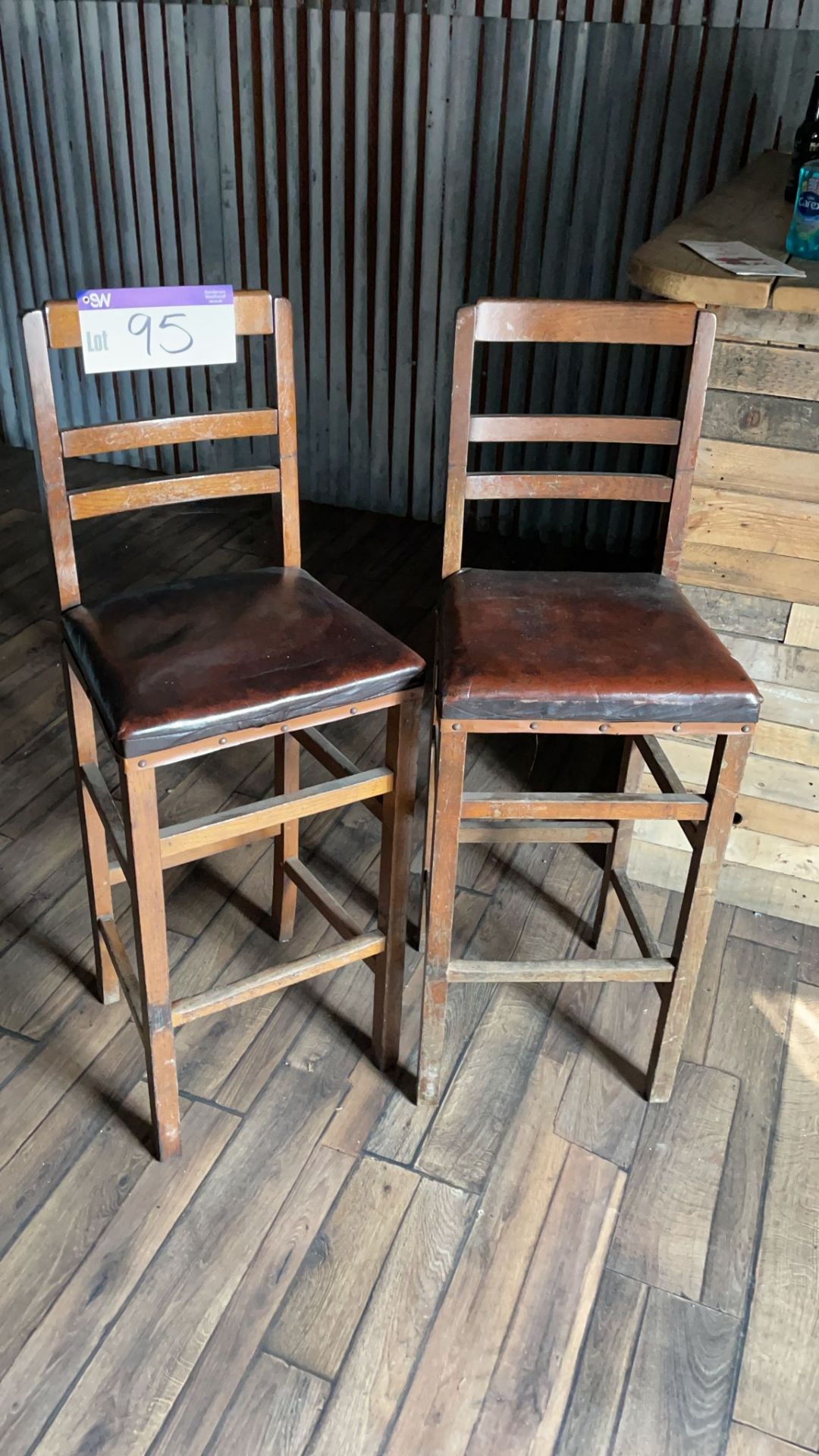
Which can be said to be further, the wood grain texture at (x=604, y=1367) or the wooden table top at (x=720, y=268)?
the wooden table top at (x=720, y=268)

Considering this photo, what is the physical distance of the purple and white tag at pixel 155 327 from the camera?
1435mm

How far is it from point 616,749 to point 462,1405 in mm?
1542

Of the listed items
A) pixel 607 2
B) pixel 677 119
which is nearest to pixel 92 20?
pixel 607 2

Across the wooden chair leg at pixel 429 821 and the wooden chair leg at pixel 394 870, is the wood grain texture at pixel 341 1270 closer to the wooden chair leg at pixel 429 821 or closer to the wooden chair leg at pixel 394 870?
the wooden chair leg at pixel 394 870

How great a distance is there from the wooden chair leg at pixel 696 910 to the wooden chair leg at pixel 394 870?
1.29 ft

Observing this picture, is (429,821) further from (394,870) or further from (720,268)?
(720,268)

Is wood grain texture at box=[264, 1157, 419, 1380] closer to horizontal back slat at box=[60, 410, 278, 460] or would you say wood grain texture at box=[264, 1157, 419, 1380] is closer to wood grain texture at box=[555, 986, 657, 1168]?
wood grain texture at box=[555, 986, 657, 1168]

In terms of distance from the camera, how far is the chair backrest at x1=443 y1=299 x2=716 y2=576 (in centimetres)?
154

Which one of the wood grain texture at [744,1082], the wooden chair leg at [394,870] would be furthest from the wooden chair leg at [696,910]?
the wooden chair leg at [394,870]

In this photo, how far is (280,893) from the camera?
202 centimetres

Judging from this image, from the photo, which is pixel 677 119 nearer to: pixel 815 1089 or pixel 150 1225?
pixel 815 1089

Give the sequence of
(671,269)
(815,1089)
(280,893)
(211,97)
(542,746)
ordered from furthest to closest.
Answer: (211,97)
(542,746)
(280,893)
(815,1089)
(671,269)

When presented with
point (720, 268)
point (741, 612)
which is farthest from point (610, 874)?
point (720, 268)

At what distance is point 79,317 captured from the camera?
1.42 m
